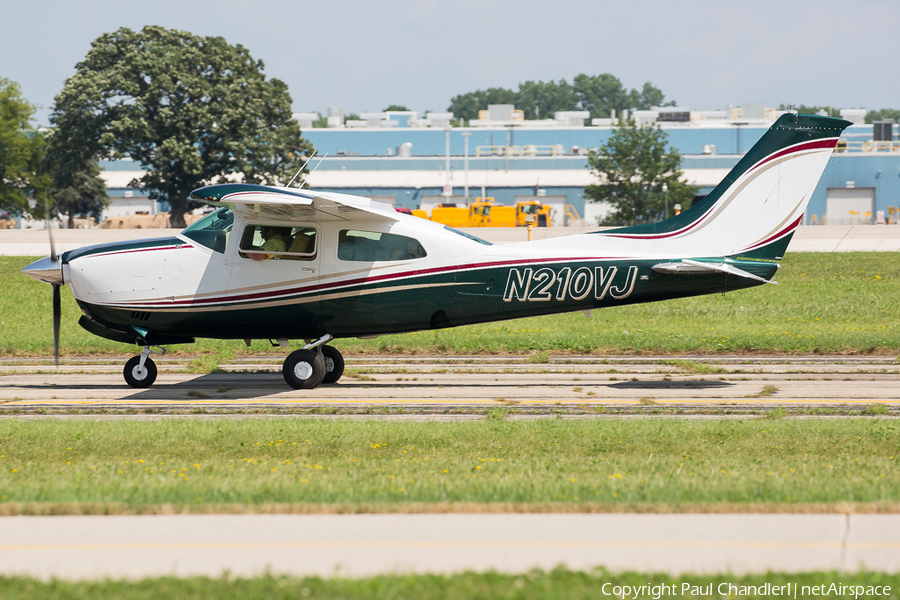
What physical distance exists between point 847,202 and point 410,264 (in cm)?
8576

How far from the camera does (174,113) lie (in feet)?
211

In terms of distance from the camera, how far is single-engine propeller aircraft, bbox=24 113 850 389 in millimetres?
14516

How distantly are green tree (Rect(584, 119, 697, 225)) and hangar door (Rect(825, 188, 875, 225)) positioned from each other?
76.3 ft

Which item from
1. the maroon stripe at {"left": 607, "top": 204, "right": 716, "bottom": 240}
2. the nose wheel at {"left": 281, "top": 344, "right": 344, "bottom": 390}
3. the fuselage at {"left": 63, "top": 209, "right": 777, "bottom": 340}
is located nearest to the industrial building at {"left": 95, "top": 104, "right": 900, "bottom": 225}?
the fuselage at {"left": 63, "top": 209, "right": 777, "bottom": 340}

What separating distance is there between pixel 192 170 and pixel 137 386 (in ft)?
168

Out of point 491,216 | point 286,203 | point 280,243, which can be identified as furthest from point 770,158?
point 491,216

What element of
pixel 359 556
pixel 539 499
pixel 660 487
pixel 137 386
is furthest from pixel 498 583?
pixel 137 386

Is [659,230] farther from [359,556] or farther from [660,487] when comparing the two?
[359,556]

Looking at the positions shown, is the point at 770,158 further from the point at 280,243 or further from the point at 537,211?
the point at 537,211

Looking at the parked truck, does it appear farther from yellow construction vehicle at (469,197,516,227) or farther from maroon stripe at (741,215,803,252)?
maroon stripe at (741,215,803,252)

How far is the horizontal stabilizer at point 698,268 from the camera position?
14.2m

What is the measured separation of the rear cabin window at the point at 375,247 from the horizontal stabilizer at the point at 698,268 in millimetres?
3796

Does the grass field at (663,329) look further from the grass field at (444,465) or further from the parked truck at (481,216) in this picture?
the parked truck at (481,216)

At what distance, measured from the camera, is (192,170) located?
6362 cm
